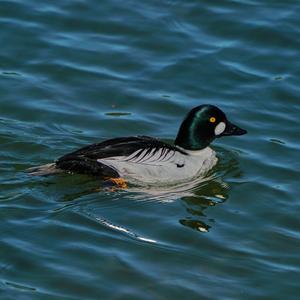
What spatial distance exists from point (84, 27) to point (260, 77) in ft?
10.0

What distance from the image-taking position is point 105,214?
39.3ft

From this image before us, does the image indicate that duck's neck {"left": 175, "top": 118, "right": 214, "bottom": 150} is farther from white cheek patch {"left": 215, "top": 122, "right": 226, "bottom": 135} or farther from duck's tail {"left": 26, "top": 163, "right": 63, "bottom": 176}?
duck's tail {"left": 26, "top": 163, "right": 63, "bottom": 176}

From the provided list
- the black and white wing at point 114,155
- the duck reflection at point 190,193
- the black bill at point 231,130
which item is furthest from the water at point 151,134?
the black bill at point 231,130

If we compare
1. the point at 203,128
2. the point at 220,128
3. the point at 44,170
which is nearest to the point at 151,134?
the point at 203,128

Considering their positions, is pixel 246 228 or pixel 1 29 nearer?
pixel 246 228

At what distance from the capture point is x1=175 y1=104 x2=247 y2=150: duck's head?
44.2 ft

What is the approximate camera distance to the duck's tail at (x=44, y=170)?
41.6 feet

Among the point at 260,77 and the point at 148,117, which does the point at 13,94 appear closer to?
the point at 148,117

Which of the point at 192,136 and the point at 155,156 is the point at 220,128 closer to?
the point at 192,136

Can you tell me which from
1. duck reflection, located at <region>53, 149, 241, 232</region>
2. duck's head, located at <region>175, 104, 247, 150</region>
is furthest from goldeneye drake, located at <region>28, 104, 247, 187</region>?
duck reflection, located at <region>53, 149, 241, 232</region>

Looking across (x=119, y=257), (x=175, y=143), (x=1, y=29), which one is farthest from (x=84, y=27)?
(x=119, y=257)

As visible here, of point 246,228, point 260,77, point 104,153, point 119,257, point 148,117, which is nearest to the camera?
point 119,257

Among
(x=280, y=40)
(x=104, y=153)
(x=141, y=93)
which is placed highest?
(x=280, y=40)

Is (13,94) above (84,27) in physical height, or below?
below
